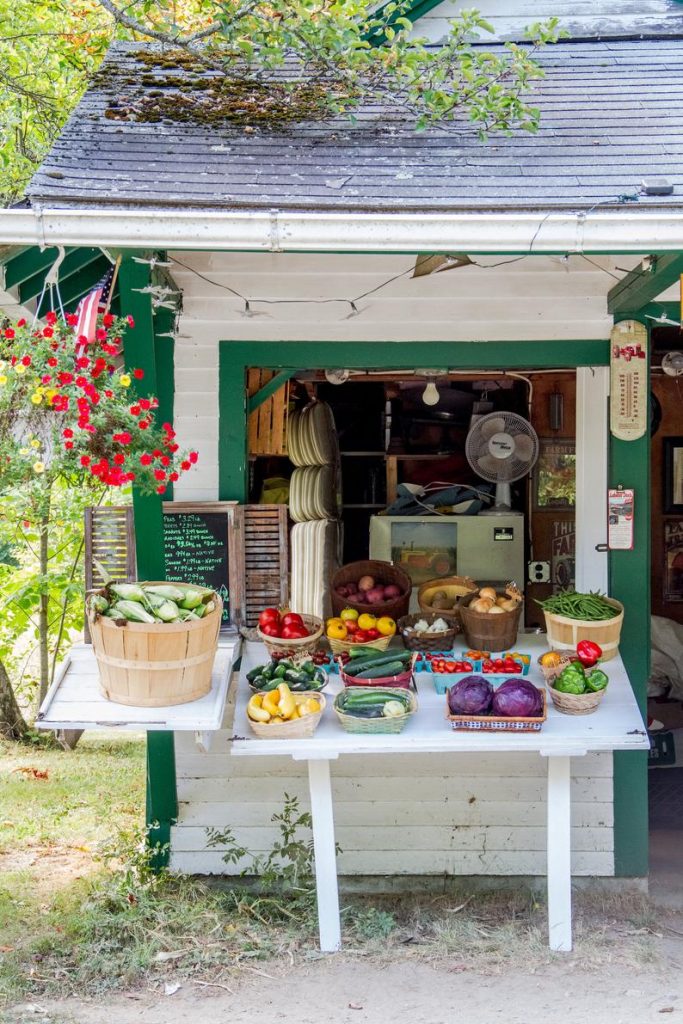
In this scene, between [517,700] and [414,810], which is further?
[414,810]

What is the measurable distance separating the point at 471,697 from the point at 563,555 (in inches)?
130

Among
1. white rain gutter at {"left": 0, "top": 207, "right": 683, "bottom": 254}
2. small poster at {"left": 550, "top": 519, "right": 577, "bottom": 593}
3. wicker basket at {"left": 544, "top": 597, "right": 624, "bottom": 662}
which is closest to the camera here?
white rain gutter at {"left": 0, "top": 207, "right": 683, "bottom": 254}

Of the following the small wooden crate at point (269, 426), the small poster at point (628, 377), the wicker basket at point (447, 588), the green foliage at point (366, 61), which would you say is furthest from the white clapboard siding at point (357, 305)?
the wicker basket at point (447, 588)

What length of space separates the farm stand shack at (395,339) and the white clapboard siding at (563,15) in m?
0.03

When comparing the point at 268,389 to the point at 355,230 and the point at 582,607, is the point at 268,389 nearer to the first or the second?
Answer: the point at 355,230

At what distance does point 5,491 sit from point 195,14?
232 inches

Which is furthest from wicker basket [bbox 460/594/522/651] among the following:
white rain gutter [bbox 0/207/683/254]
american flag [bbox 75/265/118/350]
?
american flag [bbox 75/265/118/350]

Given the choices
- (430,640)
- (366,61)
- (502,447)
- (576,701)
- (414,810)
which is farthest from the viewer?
(502,447)

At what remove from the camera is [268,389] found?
6.12 meters

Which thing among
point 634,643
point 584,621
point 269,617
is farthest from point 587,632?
point 269,617

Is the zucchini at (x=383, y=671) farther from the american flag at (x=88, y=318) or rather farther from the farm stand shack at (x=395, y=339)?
the american flag at (x=88, y=318)

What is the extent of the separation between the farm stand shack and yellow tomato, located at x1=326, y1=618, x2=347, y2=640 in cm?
35

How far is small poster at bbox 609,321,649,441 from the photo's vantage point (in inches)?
225

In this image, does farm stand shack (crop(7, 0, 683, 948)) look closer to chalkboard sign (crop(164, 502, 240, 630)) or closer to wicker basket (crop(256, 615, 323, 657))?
chalkboard sign (crop(164, 502, 240, 630))
